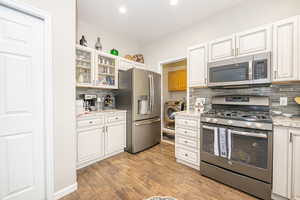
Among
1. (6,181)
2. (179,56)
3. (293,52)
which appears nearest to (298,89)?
(293,52)

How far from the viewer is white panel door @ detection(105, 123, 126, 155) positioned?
2594mm

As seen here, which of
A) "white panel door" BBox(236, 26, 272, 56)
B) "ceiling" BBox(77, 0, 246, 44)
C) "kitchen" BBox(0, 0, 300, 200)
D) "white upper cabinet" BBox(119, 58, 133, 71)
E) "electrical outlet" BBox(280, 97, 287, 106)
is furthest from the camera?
"white upper cabinet" BBox(119, 58, 133, 71)

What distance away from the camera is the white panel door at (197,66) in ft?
7.66

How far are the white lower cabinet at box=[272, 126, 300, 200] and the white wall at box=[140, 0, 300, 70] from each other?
70.8 inches

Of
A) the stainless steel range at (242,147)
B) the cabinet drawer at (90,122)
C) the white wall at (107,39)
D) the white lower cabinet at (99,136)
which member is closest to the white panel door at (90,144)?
the white lower cabinet at (99,136)

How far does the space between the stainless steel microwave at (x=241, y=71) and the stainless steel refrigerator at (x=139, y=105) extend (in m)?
1.37

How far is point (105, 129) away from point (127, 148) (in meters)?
0.74

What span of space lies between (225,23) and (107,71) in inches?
106

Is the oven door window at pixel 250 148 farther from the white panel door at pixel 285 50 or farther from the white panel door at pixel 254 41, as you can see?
the white panel door at pixel 254 41

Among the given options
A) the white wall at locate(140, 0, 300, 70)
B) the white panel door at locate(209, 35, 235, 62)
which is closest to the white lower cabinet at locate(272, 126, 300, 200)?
the white panel door at locate(209, 35, 235, 62)

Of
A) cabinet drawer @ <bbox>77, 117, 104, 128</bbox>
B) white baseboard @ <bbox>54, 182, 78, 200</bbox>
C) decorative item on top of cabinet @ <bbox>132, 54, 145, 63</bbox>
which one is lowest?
white baseboard @ <bbox>54, 182, 78, 200</bbox>

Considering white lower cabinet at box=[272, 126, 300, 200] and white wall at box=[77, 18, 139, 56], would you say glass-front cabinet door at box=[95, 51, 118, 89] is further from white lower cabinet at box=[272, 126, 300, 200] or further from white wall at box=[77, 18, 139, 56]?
white lower cabinet at box=[272, 126, 300, 200]

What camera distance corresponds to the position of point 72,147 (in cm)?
167

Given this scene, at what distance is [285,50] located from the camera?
1.61m
